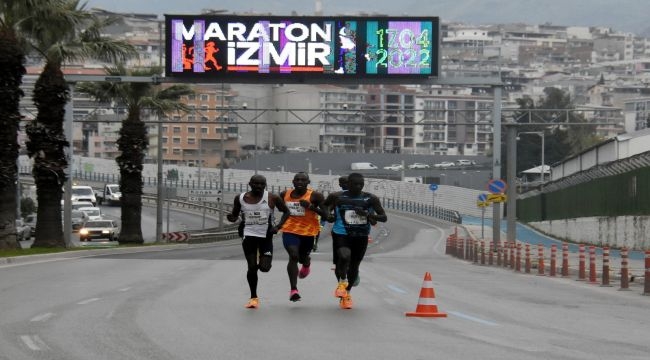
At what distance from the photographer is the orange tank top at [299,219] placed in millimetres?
18781

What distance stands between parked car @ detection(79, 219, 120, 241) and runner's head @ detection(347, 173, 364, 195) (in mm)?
53202

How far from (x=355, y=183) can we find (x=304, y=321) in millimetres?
3112

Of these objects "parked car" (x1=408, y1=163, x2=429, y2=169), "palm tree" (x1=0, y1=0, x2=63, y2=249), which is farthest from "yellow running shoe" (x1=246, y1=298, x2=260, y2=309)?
"parked car" (x1=408, y1=163, x2=429, y2=169)

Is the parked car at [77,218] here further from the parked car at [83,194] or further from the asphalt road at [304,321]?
the asphalt road at [304,321]

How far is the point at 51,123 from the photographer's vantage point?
149 ft

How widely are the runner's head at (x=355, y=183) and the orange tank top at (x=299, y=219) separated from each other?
59 centimetres

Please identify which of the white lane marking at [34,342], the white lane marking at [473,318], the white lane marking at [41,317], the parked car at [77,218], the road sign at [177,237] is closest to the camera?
the white lane marking at [34,342]

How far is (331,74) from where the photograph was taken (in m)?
53.6

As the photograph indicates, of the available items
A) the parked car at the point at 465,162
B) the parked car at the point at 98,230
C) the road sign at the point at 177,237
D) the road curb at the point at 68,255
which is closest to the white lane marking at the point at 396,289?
the road curb at the point at 68,255

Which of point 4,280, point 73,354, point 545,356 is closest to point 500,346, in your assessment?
point 545,356

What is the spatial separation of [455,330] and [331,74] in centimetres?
3888

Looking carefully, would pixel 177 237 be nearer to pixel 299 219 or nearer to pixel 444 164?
pixel 299 219

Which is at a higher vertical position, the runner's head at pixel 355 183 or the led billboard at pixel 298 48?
the led billboard at pixel 298 48

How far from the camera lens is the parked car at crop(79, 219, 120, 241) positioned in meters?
70.6
